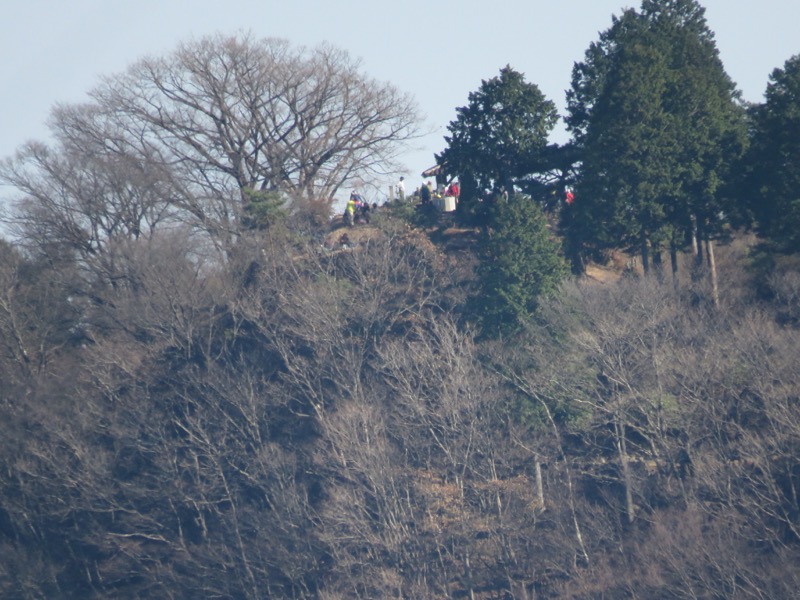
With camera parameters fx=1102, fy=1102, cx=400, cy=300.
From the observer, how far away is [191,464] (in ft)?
101

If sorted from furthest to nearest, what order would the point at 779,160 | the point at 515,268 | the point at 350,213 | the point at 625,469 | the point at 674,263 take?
the point at 350,213
the point at 674,263
the point at 515,268
the point at 779,160
the point at 625,469

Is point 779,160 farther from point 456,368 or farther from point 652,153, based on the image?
point 456,368

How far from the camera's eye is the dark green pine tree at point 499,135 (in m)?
32.2

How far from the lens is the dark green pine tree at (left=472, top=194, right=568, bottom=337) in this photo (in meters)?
29.4

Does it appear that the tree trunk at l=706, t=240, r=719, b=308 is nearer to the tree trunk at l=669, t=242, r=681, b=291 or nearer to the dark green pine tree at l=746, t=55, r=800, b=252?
the tree trunk at l=669, t=242, r=681, b=291

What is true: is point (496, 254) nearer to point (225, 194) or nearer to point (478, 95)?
point (478, 95)

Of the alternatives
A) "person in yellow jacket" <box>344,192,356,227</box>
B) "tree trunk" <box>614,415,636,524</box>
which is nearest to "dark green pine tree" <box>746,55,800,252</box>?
"tree trunk" <box>614,415,636,524</box>

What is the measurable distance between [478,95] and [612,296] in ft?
27.5

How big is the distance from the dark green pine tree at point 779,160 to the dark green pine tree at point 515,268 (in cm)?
550

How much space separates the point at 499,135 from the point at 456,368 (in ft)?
26.2

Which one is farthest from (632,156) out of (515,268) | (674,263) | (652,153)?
(515,268)

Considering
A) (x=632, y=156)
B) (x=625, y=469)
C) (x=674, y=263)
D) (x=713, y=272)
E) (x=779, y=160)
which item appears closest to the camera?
(x=625, y=469)

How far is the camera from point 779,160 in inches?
1073

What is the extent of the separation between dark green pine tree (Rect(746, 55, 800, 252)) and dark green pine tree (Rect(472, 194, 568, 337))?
550 cm
